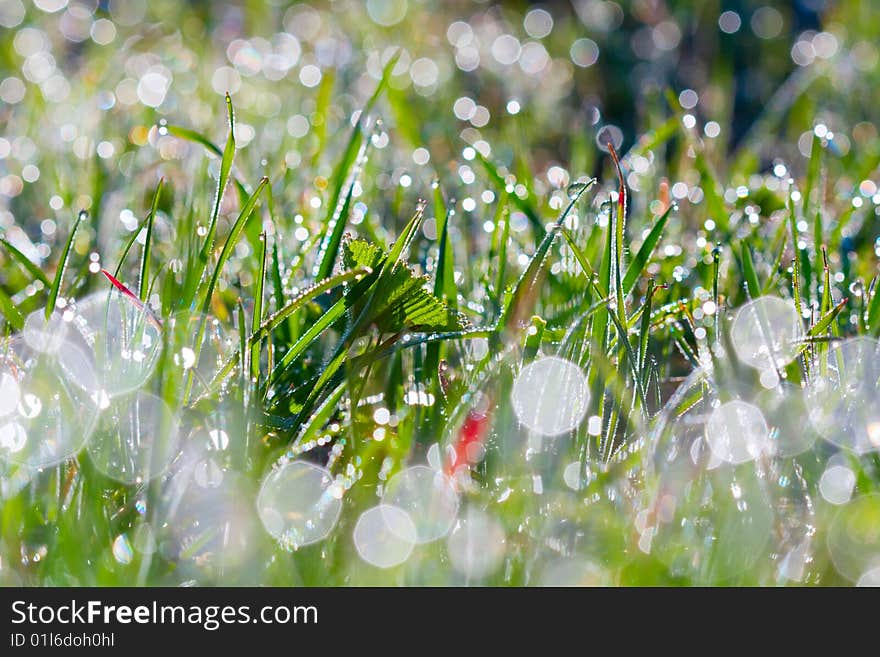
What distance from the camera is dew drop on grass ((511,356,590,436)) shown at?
38.4 inches

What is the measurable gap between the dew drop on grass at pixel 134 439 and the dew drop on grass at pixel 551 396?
345mm

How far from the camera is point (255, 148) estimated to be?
6.31 feet

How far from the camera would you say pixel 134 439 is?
93 cm

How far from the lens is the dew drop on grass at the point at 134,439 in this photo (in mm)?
906

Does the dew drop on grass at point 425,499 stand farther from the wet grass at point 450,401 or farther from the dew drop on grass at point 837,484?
the dew drop on grass at point 837,484

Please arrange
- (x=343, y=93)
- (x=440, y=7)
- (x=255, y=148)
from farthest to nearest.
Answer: (x=440, y=7) < (x=343, y=93) < (x=255, y=148)

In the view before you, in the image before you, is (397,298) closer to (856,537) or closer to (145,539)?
(145,539)

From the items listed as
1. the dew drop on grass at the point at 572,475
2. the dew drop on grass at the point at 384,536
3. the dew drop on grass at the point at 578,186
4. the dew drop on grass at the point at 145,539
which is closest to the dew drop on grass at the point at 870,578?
the dew drop on grass at the point at 572,475

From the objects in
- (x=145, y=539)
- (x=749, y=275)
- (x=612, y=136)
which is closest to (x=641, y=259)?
(x=749, y=275)

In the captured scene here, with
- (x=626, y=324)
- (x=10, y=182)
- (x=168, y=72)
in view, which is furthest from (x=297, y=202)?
(x=168, y=72)

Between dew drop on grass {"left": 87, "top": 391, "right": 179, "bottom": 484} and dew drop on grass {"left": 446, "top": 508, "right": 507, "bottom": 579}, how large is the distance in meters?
0.29
